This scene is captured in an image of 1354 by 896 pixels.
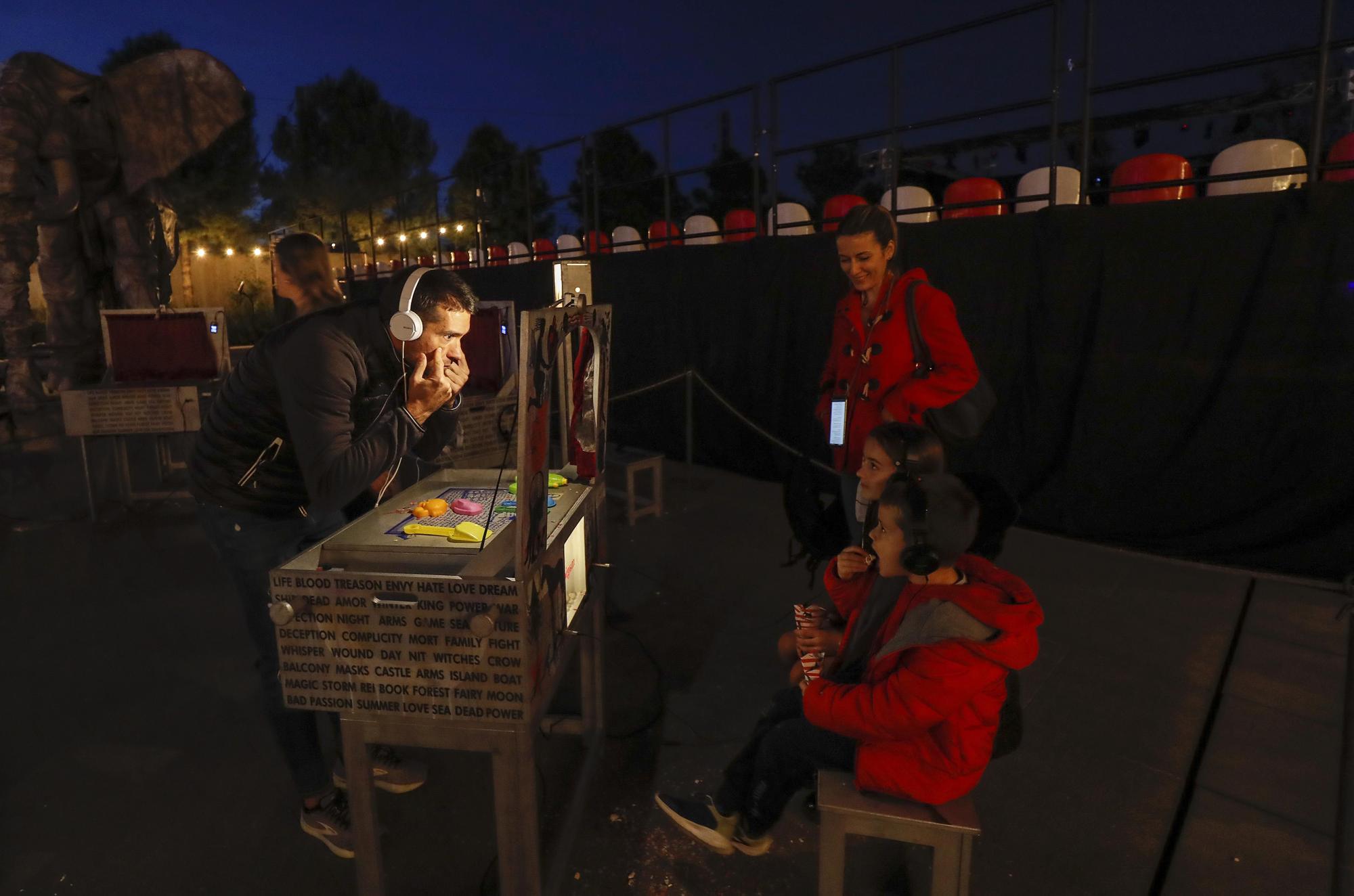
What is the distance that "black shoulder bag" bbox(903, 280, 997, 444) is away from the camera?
2.99m

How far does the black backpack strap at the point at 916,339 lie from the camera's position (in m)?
2.98

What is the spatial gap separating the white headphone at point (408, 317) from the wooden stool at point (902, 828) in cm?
149

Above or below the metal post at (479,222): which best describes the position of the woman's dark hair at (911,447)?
below

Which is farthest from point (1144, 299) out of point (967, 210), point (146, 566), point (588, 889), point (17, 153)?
point (17, 153)

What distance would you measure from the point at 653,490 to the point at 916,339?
3.39 m

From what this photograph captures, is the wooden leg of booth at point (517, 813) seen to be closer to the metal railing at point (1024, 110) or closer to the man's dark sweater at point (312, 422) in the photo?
the man's dark sweater at point (312, 422)

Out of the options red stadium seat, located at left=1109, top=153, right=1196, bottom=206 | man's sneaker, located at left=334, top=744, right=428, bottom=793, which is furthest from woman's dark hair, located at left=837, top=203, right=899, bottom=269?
red stadium seat, located at left=1109, top=153, right=1196, bottom=206

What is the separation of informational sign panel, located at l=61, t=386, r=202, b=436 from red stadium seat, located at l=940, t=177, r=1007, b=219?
5.97 metres

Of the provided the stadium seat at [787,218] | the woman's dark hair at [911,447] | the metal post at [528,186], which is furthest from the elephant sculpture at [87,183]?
the woman's dark hair at [911,447]

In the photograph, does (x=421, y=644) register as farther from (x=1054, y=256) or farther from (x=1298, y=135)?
(x=1298, y=135)

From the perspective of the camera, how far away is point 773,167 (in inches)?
264

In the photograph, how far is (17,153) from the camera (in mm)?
9211

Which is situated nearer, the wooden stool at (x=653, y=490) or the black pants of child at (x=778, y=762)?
the black pants of child at (x=778, y=762)

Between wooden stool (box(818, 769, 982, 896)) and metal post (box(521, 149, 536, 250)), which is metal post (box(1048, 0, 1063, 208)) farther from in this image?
metal post (box(521, 149, 536, 250))
